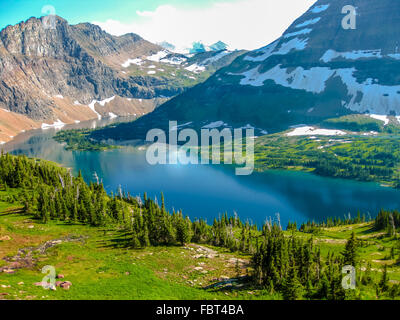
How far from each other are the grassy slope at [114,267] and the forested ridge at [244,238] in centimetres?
310

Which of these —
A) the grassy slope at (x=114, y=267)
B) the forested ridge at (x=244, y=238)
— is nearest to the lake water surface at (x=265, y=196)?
the forested ridge at (x=244, y=238)

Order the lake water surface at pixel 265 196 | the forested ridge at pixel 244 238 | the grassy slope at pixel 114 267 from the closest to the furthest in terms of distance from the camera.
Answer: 1. the grassy slope at pixel 114 267
2. the forested ridge at pixel 244 238
3. the lake water surface at pixel 265 196

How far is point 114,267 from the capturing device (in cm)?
4950

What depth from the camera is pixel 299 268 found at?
1900 inches

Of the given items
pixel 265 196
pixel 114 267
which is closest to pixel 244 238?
pixel 114 267

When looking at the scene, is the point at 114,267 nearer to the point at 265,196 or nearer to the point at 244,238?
the point at 244,238

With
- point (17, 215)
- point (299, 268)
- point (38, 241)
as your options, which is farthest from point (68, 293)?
point (17, 215)

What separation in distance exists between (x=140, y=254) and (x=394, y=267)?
173 ft

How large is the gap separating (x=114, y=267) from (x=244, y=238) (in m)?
33.8

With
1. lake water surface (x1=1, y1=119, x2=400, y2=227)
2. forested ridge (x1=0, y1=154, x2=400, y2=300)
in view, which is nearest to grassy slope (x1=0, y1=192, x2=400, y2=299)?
forested ridge (x1=0, y1=154, x2=400, y2=300)

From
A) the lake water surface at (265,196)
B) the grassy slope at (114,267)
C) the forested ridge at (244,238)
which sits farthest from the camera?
the lake water surface at (265,196)

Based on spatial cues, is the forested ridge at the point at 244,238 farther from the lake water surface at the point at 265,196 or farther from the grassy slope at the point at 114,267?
the lake water surface at the point at 265,196

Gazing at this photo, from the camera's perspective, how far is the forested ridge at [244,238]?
43.9 meters
